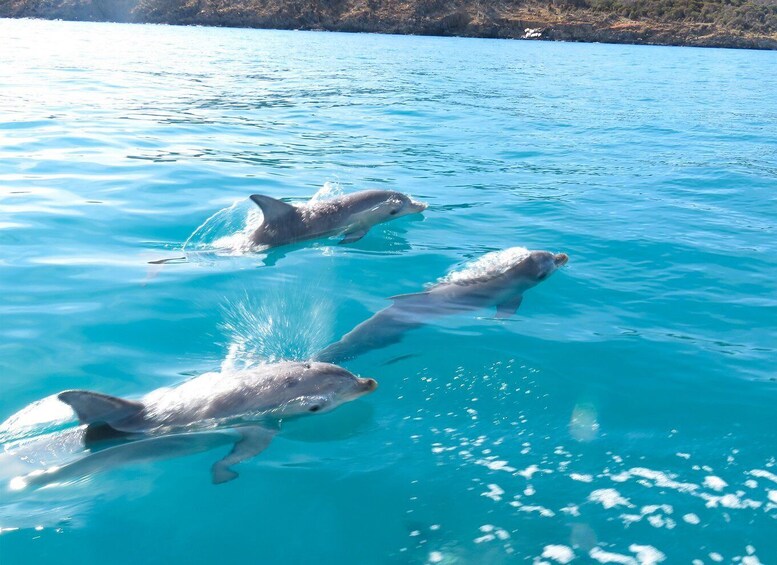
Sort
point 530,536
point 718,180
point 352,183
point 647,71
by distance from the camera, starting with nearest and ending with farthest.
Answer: point 530,536 < point 352,183 < point 718,180 < point 647,71

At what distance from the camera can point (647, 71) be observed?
144 ft

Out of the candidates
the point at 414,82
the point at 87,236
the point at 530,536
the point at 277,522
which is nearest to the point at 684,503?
the point at 530,536

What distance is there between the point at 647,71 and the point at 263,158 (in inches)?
1353

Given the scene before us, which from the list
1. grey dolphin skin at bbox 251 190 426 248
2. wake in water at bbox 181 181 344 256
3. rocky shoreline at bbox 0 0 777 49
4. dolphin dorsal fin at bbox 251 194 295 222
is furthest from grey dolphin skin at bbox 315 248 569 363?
rocky shoreline at bbox 0 0 777 49

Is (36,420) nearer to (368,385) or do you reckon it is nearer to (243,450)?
(243,450)

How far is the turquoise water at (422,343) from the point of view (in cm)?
459

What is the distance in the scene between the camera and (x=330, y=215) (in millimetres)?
10516

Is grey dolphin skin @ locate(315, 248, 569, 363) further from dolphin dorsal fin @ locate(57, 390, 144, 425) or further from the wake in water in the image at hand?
the wake in water

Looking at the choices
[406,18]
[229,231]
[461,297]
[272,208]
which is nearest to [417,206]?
[272,208]

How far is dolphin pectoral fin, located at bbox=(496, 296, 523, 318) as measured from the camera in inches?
309

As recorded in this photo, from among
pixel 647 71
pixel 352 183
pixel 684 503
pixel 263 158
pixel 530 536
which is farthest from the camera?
pixel 647 71

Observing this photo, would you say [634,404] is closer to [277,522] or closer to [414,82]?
[277,522]

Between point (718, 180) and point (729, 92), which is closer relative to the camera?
point (718, 180)

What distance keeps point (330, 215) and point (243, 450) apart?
18.6ft
